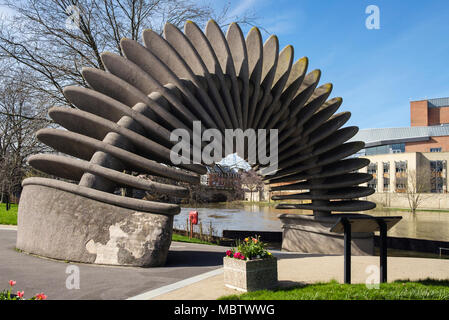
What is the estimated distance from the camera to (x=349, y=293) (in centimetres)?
559

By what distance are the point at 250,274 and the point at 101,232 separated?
3.47m

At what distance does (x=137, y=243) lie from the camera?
7492 mm

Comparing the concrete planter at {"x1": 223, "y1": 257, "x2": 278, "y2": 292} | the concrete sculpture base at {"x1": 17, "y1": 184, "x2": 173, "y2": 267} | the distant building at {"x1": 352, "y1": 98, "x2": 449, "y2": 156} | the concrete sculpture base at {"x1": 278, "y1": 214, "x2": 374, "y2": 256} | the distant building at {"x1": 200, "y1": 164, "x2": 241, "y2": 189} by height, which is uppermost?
the distant building at {"x1": 352, "y1": 98, "x2": 449, "y2": 156}

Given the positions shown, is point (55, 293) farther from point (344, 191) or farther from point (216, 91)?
point (344, 191)

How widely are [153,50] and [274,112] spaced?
208 inches

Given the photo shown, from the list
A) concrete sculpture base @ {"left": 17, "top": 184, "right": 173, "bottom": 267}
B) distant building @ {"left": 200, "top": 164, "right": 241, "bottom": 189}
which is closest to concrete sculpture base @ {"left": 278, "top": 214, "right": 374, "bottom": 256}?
distant building @ {"left": 200, "top": 164, "right": 241, "bottom": 189}

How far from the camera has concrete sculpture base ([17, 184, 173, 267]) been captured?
295 inches

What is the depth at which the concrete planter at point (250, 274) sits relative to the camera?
6082 mm

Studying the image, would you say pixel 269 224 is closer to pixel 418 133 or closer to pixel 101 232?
pixel 101 232

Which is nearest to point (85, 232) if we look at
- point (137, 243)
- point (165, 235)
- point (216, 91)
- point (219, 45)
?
point (137, 243)

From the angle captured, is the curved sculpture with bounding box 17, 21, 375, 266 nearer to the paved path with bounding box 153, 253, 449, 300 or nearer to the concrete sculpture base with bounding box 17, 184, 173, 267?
the concrete sculpture base with bounding box 17, 184, 173, 267

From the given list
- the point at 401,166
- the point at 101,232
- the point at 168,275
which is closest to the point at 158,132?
the point at 101,232

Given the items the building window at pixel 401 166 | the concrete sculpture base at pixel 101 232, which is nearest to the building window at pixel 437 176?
the building window at pixel 401 166

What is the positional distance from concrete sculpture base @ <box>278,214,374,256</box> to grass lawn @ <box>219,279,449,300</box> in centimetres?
720
